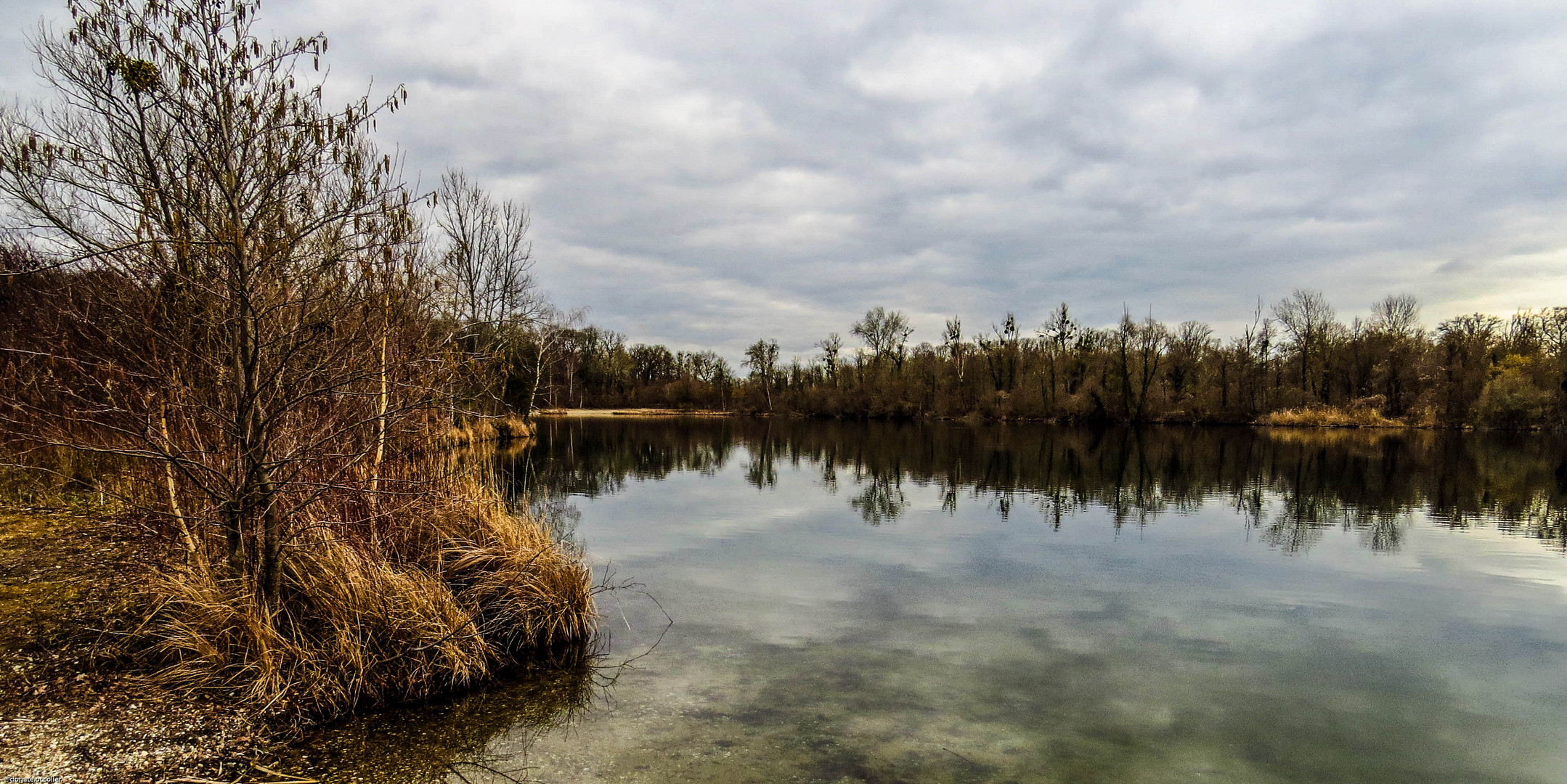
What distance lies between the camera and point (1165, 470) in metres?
24.4

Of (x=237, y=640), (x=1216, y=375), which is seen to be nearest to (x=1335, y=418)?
(x=1216, y=375)

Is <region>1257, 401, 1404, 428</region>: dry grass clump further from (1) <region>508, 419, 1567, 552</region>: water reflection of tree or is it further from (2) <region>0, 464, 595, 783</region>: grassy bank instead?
(2) <region>0, 464, 595, 783</region>: grassy bank

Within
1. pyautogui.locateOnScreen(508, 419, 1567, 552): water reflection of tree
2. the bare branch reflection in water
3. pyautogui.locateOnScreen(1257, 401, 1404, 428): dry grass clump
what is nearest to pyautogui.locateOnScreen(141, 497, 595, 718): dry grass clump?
the bare branch reflection in water

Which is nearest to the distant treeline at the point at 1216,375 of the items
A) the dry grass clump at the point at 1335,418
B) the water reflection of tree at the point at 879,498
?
the dry grass clump at the point at 1335,418

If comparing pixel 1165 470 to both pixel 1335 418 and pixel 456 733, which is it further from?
pixel 1335 418

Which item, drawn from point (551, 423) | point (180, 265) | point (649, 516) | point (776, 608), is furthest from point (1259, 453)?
point (551, 423)

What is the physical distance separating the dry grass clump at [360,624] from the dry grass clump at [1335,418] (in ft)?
180

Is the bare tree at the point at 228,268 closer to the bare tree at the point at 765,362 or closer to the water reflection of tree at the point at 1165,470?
the water reflection of tree at the point at 1165,470

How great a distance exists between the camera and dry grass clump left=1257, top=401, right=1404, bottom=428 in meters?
48.8

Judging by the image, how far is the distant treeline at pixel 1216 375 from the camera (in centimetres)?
4694

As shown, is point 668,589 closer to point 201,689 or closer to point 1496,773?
point 201,689

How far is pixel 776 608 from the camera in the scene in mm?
8984

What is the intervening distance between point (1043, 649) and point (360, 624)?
592 cm

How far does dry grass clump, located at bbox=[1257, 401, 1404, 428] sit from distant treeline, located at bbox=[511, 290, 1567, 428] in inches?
4.0
